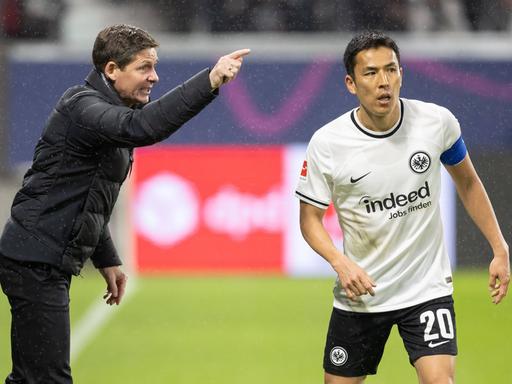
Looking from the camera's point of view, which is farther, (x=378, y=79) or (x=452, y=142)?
(x=452, y=142)

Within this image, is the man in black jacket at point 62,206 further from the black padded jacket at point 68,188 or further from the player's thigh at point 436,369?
the player's thigh at point 436,369

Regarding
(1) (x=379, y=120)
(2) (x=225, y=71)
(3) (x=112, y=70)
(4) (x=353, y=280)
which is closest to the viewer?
(2) (x=225, y=71)

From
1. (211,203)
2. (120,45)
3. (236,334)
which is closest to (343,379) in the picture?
(120,45)

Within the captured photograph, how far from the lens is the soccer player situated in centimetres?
499

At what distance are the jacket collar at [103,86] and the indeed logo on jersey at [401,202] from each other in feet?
3.66

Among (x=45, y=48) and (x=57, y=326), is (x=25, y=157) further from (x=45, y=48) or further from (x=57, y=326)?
(x=57, y=326)

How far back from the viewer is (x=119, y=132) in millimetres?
4566

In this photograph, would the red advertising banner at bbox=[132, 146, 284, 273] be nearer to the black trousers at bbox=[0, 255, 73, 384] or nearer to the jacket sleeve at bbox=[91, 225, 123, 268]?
the jacket sleeve at bbox=[91, 225, 123, 268]

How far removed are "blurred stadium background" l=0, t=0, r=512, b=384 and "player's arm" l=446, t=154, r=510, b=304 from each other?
438 centimetres

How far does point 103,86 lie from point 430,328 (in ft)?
5.51

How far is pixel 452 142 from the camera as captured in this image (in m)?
5.07

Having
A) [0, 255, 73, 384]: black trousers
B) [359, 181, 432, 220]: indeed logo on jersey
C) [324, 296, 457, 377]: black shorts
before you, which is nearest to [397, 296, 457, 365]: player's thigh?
[324, 296, 457, 377]: black shorts

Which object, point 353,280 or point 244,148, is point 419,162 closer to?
point 353,280

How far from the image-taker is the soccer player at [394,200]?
16.4 feet
